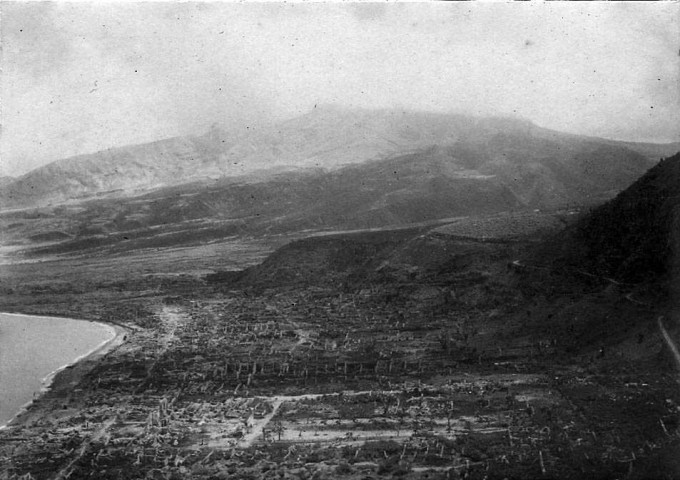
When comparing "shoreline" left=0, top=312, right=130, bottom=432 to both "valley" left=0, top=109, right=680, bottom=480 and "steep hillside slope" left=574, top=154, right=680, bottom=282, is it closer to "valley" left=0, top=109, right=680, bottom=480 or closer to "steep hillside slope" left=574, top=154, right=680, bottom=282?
"valley" left=0, top=109, right=680, bottom=480

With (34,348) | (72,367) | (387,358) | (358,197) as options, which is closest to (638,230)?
(387,358)

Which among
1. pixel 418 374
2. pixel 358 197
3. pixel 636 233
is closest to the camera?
pixel 418 374

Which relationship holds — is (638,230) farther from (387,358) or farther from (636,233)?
(387,358)

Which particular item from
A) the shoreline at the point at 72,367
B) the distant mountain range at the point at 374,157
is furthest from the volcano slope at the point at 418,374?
the distant mountain range at the point at 374,157

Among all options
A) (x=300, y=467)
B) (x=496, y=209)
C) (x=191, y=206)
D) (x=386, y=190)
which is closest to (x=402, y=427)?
(x=300, y=467)

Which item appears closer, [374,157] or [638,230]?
[638,230]

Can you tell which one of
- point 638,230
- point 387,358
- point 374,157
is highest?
point 638,230
